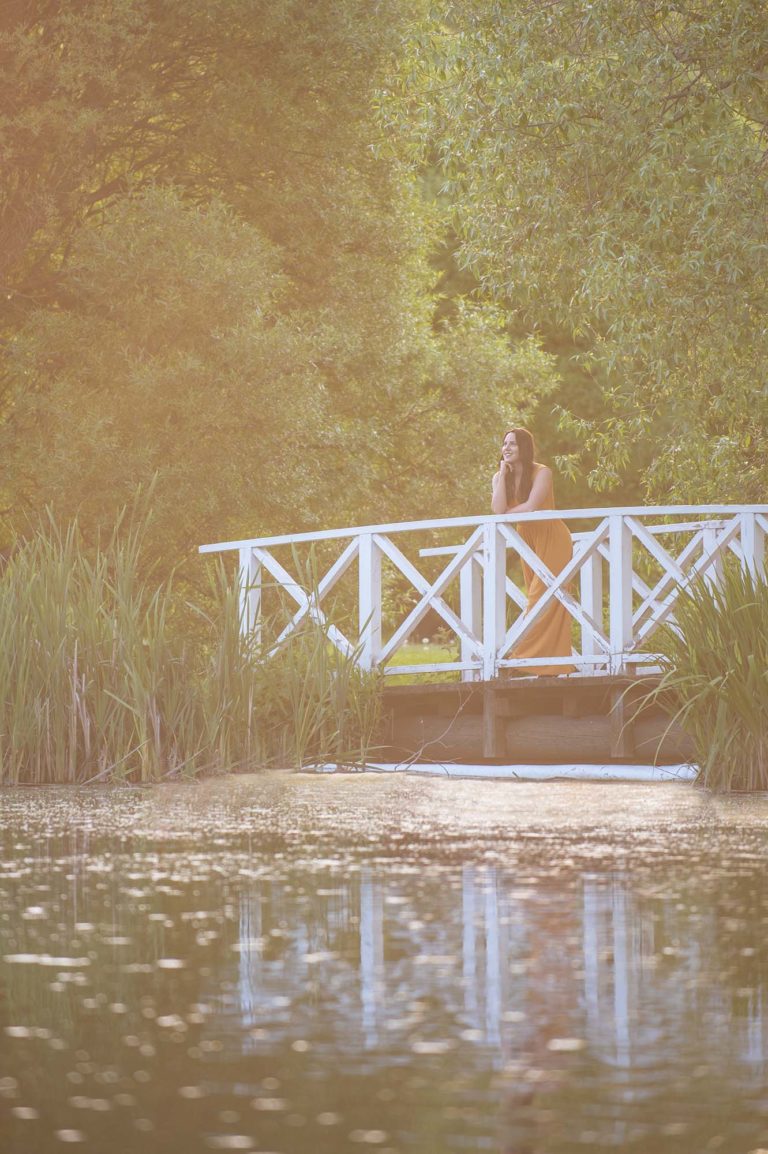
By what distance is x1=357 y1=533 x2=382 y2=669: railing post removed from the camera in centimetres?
1166

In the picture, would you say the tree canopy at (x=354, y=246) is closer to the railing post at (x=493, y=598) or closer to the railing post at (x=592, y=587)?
the railing post at (x=592, y=587)

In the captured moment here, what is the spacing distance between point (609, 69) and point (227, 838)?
8736 mm

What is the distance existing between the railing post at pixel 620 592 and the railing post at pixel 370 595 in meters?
1.40

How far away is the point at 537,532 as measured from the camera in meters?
12.3

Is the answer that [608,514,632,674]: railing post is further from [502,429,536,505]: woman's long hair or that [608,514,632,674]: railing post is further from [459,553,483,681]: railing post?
[459,553,483,681]: railing post

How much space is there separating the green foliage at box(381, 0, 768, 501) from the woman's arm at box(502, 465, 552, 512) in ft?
6.64

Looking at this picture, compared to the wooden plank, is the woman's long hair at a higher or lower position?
higher

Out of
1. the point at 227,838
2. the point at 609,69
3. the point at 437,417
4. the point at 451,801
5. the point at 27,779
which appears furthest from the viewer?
the point at 437,417

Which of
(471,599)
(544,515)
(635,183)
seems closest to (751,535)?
(544,515)

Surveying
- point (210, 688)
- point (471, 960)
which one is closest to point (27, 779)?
point (210, 688)

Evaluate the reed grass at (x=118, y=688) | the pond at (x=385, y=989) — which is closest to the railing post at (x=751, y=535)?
the reed grass at (x=118, y=688)

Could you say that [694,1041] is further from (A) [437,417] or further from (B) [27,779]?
(A) [437,417]

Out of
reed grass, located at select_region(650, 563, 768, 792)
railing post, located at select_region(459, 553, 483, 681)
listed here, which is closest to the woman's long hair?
railing post, located at select_region(459, 553, 483, 681)

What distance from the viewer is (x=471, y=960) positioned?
149 inches
